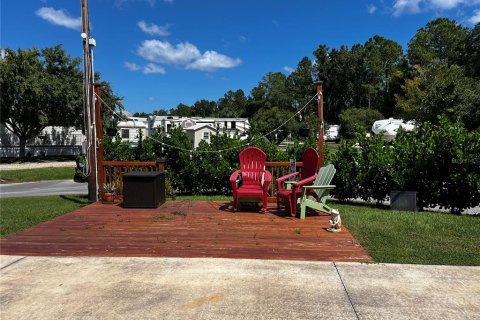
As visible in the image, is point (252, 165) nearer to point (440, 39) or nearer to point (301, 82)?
point (440, 39)

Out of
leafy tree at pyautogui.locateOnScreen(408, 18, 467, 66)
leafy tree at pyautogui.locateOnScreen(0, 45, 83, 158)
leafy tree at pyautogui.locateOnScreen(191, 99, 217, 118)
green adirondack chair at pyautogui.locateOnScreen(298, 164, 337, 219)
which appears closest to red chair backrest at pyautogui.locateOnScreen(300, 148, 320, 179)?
green adirondack chair at pyautogui.locateOnScreen(298, 164, 337, 219)

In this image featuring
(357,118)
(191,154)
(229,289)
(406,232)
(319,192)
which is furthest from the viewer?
(357,118)

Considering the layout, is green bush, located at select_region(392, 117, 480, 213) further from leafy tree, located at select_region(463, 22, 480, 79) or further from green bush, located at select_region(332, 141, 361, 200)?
leafy tree, located at select_region(463, 22, 480, 79)

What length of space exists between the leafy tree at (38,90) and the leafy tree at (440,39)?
1425 inches

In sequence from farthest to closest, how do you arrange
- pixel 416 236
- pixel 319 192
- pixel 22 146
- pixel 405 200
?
1. pixel 22 146
2. pixel 405 200
3. pixel 319 192
4. pixel 416 236

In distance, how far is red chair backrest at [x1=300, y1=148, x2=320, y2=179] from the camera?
575 centimetres

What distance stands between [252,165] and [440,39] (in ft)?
161

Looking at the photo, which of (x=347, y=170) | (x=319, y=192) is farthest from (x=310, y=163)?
(x=347, y=170)

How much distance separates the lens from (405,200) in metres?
6.26

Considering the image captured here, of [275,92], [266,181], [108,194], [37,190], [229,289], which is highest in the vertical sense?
[275,92]

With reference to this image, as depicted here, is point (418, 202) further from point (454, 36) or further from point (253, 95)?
point (253, 95)

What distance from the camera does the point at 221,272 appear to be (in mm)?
3225

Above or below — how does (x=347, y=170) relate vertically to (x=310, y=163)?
below

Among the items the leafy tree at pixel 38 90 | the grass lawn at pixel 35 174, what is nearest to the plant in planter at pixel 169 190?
the grass lawn at pixel 35 174
